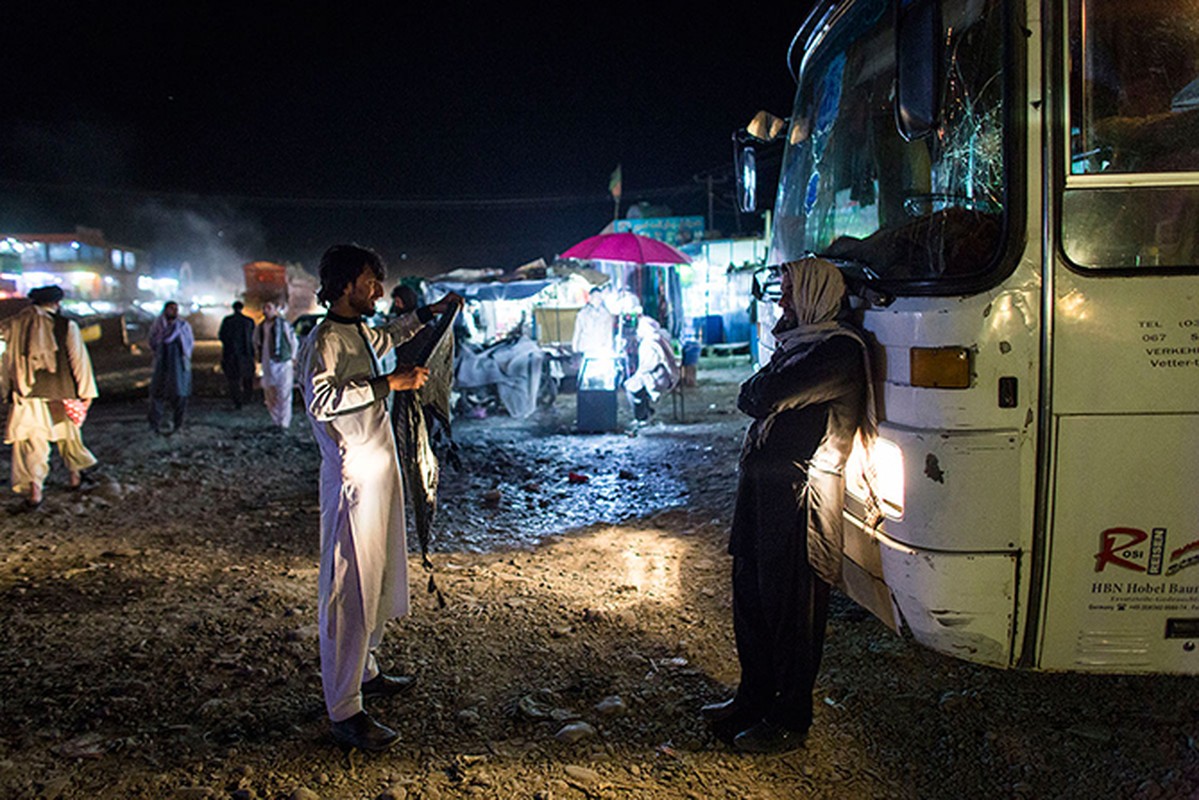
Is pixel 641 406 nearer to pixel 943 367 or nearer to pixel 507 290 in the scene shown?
pixel 943 367

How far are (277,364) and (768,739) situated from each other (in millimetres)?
9554

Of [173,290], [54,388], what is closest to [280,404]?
[54,388]

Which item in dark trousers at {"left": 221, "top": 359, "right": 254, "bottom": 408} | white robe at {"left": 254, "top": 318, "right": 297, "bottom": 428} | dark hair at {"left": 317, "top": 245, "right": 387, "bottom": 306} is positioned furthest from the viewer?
dark trousers at {"left": 221, "top": 359, "right": 254, "bottom": 408}

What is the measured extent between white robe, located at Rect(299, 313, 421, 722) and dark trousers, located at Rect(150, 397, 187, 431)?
8.96 metres

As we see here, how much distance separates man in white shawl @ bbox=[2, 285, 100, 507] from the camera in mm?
6406

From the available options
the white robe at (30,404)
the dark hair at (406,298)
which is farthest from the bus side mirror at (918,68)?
the white robe at (30,404)

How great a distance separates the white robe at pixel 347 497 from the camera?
2.83m

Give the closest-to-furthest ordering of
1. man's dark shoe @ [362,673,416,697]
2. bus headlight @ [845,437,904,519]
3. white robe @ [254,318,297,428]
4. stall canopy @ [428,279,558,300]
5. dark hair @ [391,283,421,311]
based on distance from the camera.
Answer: bus headlight @ [845,437,904,519], man's dark shoe @ [362,673,416,697], dark hair @ [391,283,421,311], white robe @ [254,318,297,428], stall canopy @ [428,279,558,300]

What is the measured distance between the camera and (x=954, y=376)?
2445 mm

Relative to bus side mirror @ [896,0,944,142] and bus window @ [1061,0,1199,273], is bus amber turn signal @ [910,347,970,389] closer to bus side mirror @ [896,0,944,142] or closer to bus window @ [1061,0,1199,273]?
bus window @ [1061,0,1199,273]

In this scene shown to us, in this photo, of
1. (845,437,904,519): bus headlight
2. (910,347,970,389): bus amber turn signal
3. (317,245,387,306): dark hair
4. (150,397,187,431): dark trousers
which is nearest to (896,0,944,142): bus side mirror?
(910,347,970,389): bus amber turn signal

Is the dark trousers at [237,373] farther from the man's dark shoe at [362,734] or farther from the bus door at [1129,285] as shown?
the bus door at [1129,285]

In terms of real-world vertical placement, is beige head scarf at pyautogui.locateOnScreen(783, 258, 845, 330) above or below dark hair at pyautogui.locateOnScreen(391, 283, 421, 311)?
below

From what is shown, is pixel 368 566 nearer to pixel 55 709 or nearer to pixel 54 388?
pixel 55 709
